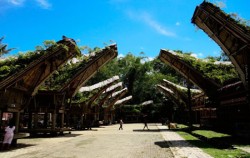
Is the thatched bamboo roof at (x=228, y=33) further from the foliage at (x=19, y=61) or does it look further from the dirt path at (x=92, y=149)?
the foliage at (x=19, y=61)

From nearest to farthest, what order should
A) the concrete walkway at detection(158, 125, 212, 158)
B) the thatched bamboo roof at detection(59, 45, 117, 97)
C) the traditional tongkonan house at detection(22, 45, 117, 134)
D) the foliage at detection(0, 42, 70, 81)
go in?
the concrete walkway at detection(158, 125, 212, 158), the foliage at detection(0, 42, 70, 81), the traditional tongkonan house at detection(22, 45, 117, 134), the thatched bamboo roof at detection(59, 45, 117, 97)

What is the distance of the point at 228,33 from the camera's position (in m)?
12.0

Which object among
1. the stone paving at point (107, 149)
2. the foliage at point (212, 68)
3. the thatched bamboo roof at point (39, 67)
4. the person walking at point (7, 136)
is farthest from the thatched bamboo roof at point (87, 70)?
the person walking at point (7, 136)

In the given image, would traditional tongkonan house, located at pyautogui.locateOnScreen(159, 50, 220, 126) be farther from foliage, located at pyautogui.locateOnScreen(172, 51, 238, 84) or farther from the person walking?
the person walking

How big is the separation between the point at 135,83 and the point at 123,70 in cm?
500

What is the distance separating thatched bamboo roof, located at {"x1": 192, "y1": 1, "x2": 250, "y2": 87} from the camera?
1091 cm

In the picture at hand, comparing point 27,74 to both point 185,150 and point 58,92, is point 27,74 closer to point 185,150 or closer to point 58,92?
point 58,92

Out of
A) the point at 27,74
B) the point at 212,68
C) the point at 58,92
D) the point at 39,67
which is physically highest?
the point at 212,68

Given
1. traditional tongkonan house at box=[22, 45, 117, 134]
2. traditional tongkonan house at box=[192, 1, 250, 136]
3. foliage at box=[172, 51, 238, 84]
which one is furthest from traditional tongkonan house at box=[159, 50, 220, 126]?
traditional tongkonan house at box=[22, 45, 117, 134]

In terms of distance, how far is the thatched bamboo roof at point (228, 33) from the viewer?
1091cm

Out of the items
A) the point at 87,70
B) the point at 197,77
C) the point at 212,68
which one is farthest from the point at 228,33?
the point at 87,70

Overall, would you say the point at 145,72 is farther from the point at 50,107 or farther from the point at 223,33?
the point at 223,33

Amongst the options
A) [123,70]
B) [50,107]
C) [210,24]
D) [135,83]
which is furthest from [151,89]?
[210,24]

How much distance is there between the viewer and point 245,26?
10820mm
